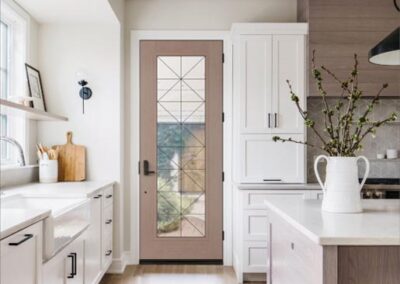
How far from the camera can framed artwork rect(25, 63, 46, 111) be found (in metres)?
3.47

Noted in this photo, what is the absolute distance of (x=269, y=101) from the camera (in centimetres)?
361

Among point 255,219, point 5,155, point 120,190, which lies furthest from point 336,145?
point 5,155

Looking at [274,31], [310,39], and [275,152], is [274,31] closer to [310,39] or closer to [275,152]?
[310,39]

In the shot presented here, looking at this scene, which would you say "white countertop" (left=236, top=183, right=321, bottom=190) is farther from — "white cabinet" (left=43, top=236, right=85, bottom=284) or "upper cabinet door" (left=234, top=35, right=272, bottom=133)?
"white cabinet" (left=43, top=236, right=85, bottom=284)

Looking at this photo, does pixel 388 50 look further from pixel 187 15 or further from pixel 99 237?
pixel 187 15

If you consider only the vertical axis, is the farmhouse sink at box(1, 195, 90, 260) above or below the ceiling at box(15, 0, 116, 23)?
below

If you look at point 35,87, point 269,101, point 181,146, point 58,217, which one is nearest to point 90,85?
point 35,87

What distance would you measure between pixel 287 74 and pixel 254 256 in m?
1.65

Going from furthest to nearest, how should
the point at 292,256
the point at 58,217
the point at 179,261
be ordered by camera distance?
the point at 179,261, the point at 58,217, the point at 292,256

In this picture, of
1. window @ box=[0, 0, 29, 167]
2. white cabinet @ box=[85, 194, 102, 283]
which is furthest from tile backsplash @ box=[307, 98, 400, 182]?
window @ box=[0, 0, 29, 167]

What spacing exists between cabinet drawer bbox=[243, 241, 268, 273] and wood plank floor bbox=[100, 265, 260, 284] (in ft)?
0.64

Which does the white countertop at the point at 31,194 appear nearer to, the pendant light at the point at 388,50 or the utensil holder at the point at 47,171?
the utensil holder at the point at 47,171

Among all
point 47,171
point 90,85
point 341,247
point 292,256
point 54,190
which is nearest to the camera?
point 341,247

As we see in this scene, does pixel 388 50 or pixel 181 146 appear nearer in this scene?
pixel 388 50
